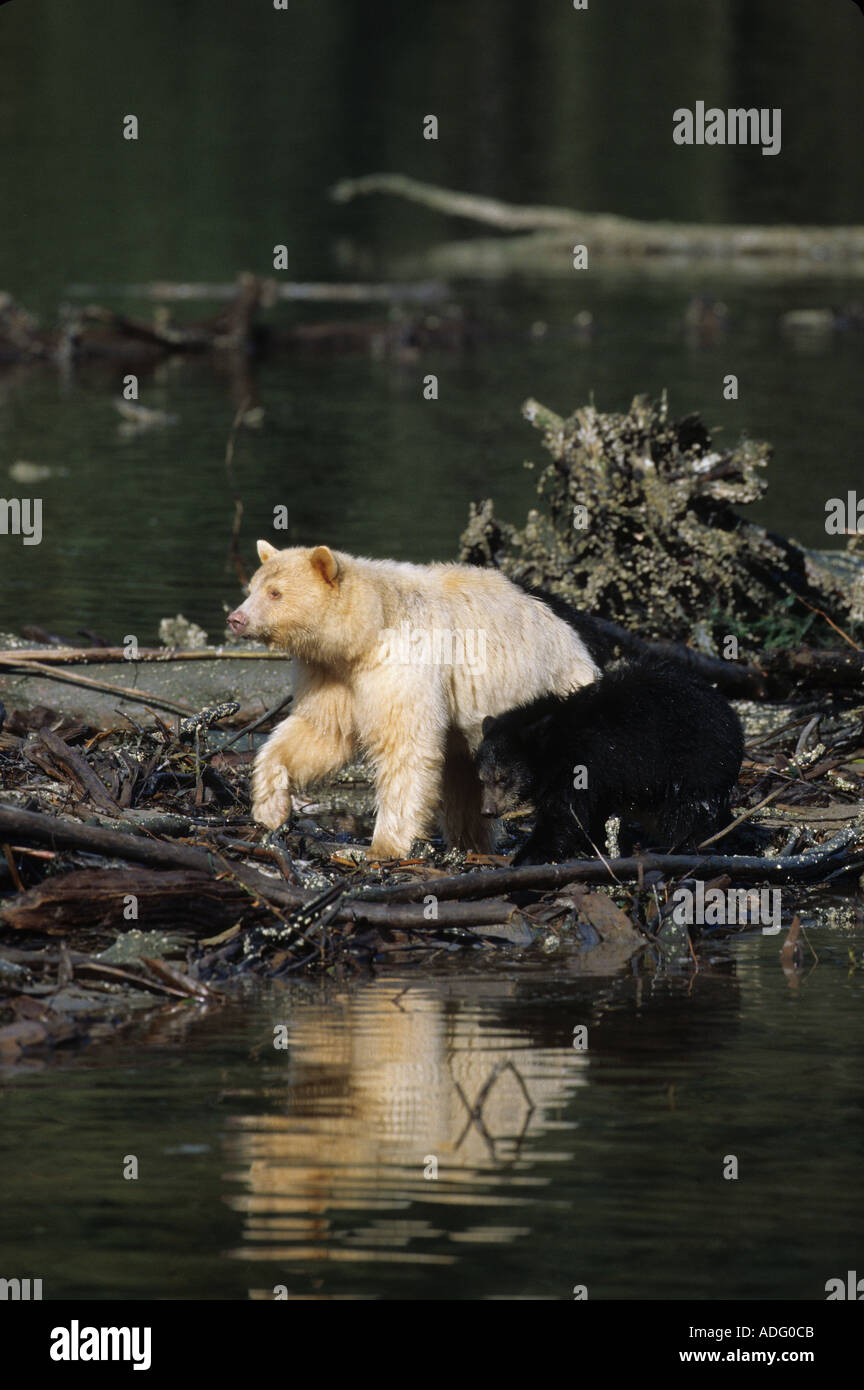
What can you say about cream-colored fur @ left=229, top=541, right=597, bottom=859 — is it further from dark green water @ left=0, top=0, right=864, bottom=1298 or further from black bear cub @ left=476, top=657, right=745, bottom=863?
dark green water @ left=0, top=0, right=864, bottom=1298

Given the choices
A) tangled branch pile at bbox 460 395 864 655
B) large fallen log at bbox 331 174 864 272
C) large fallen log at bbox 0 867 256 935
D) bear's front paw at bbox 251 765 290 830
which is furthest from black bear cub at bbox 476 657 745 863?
large fallen log at bbox 331 174 864 272

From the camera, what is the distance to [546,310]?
33.8 meters

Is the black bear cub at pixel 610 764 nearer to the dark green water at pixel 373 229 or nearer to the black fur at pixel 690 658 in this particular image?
the black fur at pixel 690 658

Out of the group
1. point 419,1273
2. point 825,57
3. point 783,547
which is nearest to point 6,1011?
point 419,1273

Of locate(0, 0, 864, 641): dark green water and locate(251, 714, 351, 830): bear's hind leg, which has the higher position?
locate(0, 0, 864, 641): dark green water

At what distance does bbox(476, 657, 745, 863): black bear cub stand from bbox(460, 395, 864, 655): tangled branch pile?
292 centimetres

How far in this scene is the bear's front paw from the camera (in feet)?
31.6

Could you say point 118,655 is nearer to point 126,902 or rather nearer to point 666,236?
point 126,902

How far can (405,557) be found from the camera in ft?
56.6

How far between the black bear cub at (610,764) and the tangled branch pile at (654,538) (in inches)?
115

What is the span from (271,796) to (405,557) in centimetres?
777

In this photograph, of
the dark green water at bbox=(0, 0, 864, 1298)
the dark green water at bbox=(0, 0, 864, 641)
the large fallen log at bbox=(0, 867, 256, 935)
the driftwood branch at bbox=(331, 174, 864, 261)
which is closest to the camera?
the dark green water at bbox=(0, 0, 864, 1298)

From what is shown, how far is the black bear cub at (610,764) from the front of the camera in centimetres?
958
